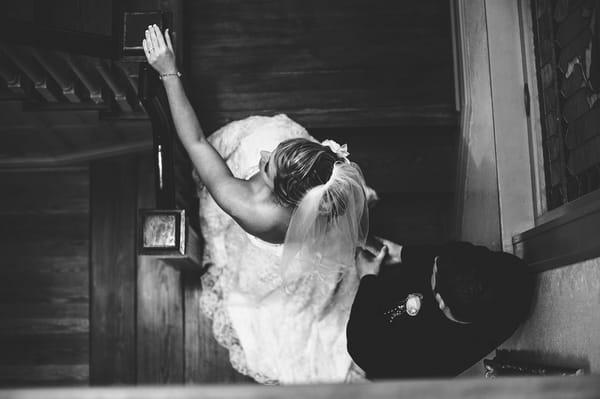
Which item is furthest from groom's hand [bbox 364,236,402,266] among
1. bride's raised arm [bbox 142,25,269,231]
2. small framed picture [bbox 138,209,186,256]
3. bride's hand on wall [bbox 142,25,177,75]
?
bride's hand on wall [bbox 142,25,177,75]

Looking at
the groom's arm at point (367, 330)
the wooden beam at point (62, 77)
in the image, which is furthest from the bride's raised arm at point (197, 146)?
the groom's arm at point (367, 330)

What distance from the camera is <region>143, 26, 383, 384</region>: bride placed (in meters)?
1.87

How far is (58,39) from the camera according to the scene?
5.92ft

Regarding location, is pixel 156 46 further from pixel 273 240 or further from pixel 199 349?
pixel 199 349

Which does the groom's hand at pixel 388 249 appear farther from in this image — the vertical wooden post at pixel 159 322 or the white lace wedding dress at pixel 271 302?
the vertical wooden post at pixel 159 322

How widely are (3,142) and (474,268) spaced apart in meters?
2.15

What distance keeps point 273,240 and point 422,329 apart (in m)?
0.64

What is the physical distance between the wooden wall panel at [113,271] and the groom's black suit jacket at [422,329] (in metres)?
1.17

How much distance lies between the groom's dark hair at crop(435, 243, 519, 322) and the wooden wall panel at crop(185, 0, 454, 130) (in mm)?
1211

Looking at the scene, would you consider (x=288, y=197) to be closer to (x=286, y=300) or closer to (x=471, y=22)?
(x=286, y=300)

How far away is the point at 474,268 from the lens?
64.6 inches

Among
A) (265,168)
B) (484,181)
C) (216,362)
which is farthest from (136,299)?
(484,181)

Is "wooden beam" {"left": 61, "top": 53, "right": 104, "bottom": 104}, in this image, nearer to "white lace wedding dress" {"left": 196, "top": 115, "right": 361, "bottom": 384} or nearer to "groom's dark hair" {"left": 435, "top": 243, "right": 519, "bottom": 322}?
"white lace wedding dress" {"left": 196, "top": 115, "right": 361, "bottom": 384}

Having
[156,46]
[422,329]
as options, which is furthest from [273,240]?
[156,46]
